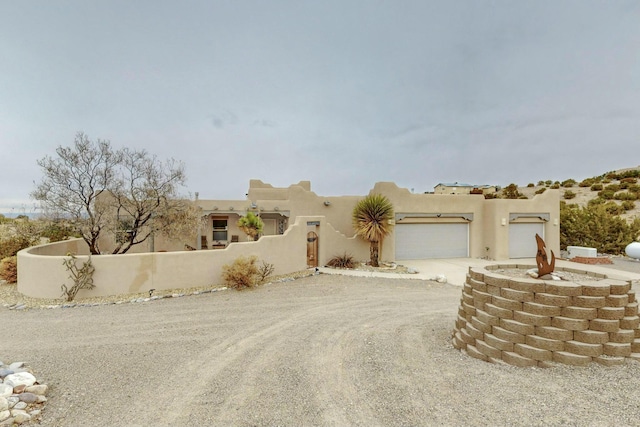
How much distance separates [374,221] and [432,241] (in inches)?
214

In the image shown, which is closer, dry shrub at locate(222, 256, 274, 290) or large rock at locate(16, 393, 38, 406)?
large rock at locate(16, 393, 38, 406)

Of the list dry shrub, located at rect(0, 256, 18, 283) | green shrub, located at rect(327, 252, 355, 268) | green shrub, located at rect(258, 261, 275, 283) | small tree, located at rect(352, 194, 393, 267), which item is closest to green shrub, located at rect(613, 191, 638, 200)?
small tree, located at rect(352, 194, 393, 267)

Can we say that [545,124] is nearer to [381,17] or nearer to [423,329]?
[381,17]

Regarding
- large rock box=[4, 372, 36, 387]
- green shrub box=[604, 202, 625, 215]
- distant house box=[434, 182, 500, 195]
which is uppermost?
distant house box=[434, 182, 500, 195]

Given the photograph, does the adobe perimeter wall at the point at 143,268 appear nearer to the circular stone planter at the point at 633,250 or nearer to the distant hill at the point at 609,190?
the circular stone planter at the point at 633,250

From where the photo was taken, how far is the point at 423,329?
6777 millimetres

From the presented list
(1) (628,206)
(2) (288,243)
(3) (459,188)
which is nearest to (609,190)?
(1) (628,206)

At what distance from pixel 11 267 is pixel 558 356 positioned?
17.0 meters

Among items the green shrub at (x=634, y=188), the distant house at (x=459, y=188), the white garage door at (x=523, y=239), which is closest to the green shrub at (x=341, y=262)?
the white garage door at (x=523, y=239)

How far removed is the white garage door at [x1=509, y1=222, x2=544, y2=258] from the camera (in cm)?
1808

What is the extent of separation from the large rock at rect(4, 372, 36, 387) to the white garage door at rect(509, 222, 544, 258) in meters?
21.1

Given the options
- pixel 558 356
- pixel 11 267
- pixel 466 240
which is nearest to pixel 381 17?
pixel 466 240

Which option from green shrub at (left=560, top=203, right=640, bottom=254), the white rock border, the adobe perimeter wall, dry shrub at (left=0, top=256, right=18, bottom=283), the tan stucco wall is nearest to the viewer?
the white rock border

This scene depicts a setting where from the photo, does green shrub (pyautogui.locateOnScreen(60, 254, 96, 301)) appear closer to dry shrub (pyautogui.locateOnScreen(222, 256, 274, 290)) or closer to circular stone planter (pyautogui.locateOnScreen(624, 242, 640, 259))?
dry shrub (pyautogui.locateOnScreen(222, 256, 274, 290))
